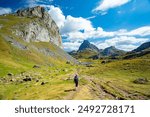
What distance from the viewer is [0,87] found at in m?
62.9

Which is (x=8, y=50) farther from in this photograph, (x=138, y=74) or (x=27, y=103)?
(x=27, y=103)

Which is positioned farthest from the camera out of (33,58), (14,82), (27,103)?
(33,58)

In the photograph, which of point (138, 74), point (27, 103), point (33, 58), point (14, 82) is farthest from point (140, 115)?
point (33, 58)

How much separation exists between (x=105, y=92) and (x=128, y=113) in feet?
83.8

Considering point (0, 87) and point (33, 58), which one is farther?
point (33, 58)

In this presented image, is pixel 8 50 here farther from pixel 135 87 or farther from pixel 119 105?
pixel 119 105

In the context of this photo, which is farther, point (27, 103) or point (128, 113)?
point (27, 103)

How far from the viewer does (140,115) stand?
25.9 m

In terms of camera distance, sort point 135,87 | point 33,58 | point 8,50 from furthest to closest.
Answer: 1. point 33,58
2. point 8,50
3. point 135,87

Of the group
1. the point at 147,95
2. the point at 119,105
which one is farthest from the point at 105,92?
the point at 119,105

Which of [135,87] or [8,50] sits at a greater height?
[8,50]

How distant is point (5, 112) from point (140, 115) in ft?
42.7

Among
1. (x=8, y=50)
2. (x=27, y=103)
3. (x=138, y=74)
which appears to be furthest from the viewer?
(x=8, y=50)

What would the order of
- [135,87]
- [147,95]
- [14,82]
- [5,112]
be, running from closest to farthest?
[5,112], [147,95], [135,87], [14,82]
